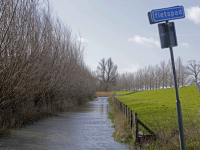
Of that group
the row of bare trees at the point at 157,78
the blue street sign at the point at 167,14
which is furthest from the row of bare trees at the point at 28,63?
the row of bare trees at the point at 157,78

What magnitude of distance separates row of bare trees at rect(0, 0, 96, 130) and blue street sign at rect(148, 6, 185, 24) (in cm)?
514

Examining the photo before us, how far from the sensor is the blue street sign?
5.43 meters

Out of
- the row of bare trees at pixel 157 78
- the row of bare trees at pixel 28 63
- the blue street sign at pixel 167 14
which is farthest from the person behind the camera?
the row of bare trees at pixel 157 78

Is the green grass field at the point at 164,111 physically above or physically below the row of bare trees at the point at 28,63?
below

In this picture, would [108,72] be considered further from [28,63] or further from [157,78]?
[28,63]

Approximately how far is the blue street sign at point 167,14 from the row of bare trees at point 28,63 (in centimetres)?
514

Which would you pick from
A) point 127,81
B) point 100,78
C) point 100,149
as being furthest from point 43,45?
point 127,81

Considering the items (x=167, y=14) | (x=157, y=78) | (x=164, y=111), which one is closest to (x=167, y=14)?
(x=167, y=14)

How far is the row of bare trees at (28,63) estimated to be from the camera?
1013 centimetres

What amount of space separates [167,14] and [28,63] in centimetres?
816

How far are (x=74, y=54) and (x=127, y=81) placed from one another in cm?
9829

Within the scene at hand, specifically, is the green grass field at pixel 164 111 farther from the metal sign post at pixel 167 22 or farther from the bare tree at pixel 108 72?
the bare tree at pixel 108 72

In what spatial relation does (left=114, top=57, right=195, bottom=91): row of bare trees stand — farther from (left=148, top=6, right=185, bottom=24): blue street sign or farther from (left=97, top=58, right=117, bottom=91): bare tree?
(left=148, top=6, right=185, bottom=24): blue street sign

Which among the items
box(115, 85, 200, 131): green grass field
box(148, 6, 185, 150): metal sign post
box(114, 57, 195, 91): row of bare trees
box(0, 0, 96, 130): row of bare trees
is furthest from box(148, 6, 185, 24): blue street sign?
box(114, 57, 195, 91): row of bare trees
